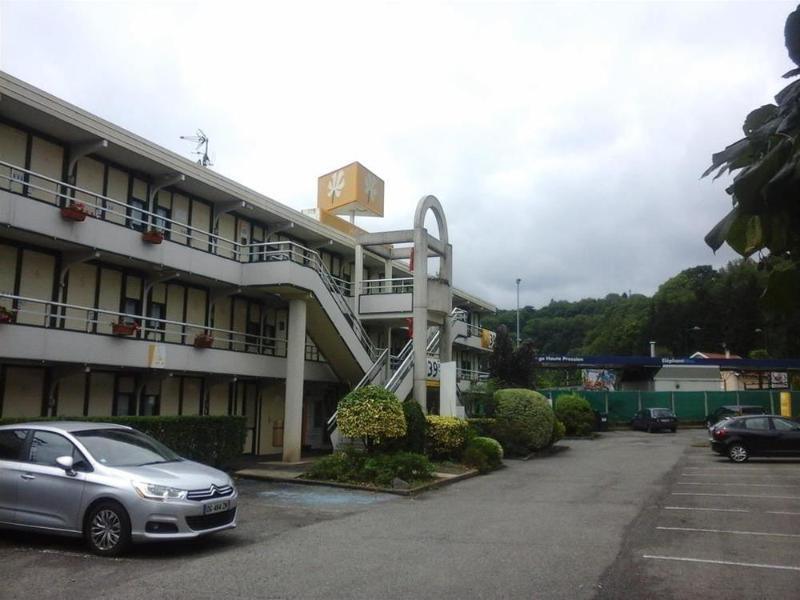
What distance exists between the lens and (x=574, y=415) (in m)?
38.0

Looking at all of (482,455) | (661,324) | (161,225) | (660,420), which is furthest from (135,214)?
(661,324)

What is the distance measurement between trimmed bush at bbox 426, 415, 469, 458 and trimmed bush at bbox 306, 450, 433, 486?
10.5 feet

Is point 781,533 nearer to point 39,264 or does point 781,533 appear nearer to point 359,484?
point 359,484

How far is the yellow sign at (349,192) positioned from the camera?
33.3 metres

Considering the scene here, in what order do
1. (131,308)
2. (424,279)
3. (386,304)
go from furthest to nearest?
(386,304)
(424,279)
(131,308)

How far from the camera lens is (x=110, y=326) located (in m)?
19.0

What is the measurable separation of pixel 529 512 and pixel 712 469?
1042cm

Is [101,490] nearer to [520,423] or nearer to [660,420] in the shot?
[520,423]

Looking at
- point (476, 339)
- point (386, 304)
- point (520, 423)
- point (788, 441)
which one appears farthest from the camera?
point (476, 339)

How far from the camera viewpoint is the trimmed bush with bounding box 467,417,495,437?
81.0ft

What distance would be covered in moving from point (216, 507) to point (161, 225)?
13292mm

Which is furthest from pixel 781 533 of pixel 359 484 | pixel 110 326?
pixel 110 326

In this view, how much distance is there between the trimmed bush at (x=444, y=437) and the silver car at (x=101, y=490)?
37.2ft

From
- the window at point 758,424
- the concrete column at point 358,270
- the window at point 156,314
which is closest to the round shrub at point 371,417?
the window at point 156,314
